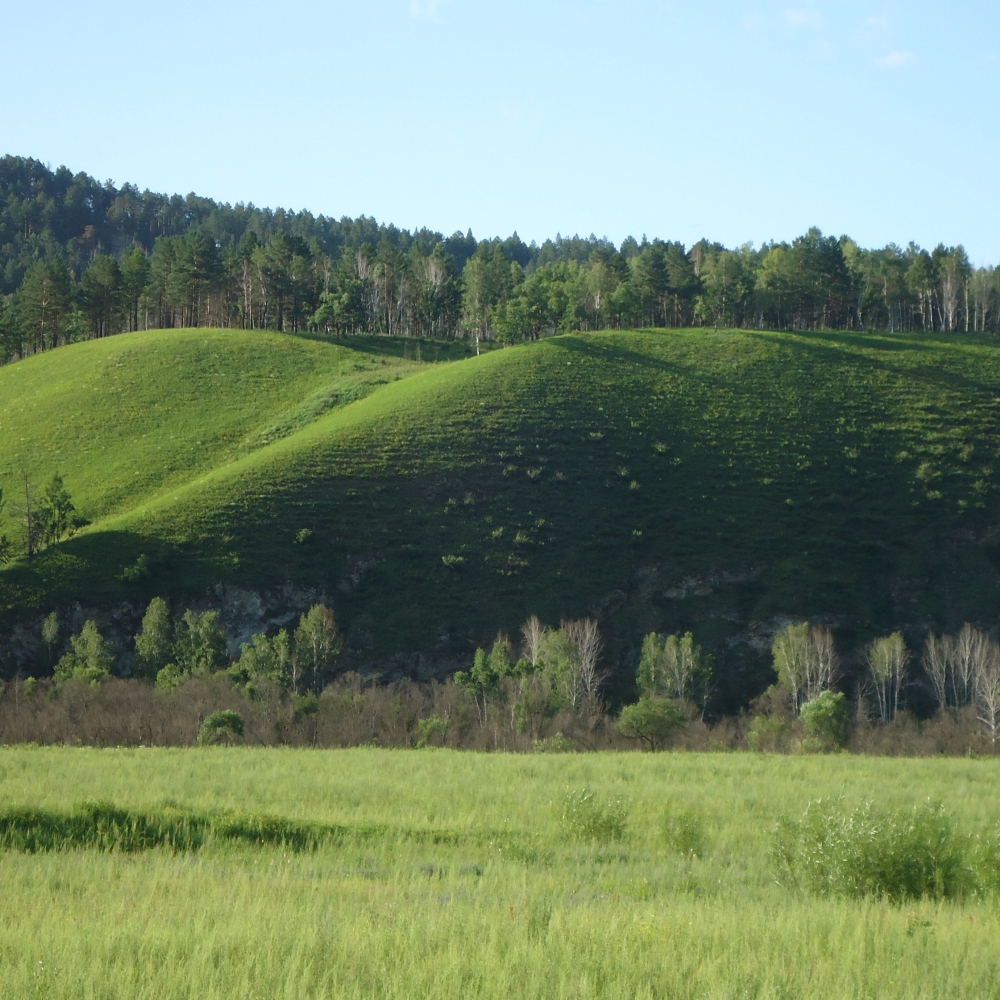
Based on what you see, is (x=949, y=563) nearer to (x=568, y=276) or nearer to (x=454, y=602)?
(x=454, y=602)

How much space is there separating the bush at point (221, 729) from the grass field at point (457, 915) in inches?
573

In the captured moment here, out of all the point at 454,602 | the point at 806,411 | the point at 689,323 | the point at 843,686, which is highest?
the point at 689,323

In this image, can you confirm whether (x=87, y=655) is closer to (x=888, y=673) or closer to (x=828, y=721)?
(x=828, y=721)

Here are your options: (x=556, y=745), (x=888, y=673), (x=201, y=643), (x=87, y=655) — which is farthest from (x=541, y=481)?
(x=556, y=745)

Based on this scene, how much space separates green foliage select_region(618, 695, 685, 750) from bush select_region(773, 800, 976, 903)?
27.3 meters

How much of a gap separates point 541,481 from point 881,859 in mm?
63122

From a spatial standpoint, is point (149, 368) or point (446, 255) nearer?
point (149, 368)

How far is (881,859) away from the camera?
11445 mm

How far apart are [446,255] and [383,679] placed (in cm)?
9857

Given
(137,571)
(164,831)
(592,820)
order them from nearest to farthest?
(164,831) → (592,820) → (137,571)

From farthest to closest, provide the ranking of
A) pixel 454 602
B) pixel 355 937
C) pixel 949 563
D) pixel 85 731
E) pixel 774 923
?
pixel 949 563 → pixel 454 602 → pixel 85 731 → pixel 774 923 → pixel 355 937

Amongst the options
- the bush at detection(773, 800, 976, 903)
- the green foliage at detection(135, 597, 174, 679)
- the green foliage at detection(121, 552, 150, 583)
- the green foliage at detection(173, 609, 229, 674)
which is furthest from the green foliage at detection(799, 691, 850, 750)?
the green foliage at detection(121, 552, 150, 583)

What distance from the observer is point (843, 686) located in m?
55.0

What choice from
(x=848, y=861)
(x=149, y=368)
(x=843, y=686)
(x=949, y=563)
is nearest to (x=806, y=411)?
(x=949, y=563)
